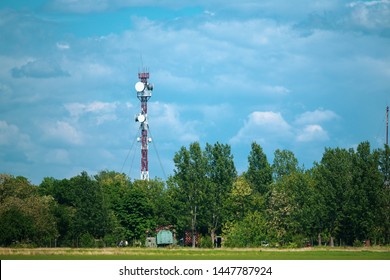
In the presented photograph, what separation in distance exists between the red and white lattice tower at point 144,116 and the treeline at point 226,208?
883 inches

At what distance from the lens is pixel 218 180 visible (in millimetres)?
111312

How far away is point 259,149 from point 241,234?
64.9 ft

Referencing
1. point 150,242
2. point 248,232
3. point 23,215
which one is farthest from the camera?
point 150,242

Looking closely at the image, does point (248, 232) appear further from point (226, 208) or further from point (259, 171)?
point (259, 171)

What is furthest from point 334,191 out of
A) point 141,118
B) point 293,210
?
point 141,118

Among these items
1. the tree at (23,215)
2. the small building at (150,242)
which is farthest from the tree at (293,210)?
the tree at (23,215)

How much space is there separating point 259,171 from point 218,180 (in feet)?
20.3

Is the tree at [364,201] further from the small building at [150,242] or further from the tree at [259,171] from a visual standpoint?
the small building at [150,242]

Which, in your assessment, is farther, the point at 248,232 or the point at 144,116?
the point at 144,116

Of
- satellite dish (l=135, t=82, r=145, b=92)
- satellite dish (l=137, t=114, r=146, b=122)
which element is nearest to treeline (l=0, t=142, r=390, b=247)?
satellite dish (l=137, t=114, r=146, b=122)

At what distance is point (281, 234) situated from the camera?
4107 inches
